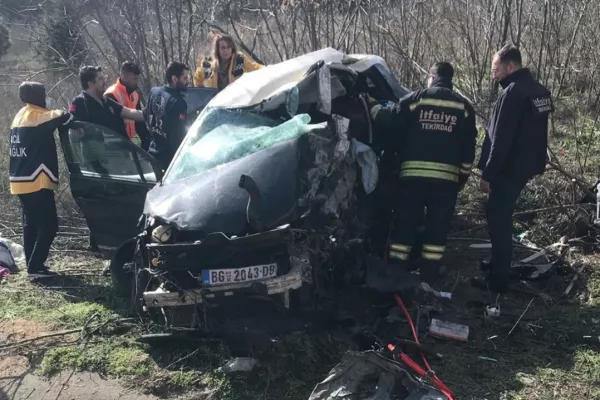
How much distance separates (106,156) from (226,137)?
1614mm

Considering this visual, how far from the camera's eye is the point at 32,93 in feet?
19.1

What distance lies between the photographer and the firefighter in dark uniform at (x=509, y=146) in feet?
15.4

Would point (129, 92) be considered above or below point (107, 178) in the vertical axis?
above

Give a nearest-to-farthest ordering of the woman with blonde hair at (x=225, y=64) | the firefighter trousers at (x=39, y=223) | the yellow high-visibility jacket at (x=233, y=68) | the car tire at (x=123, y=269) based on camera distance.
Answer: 1. the car tire at (x=123, y=269)
2. the firefighter trousers at (x=39, y=223)
3. the woman with blonde hair at (x=225, y=64)
4. the yellow high-visibility jacket at (x=233, y=68)

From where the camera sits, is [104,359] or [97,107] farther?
[97,107]

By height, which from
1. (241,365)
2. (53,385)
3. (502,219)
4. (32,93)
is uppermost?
(32,93)

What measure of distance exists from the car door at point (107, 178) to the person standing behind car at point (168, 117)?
340mm

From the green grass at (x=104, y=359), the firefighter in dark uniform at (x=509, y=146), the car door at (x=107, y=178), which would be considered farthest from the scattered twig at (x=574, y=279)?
the car door at (x=107, y=178)

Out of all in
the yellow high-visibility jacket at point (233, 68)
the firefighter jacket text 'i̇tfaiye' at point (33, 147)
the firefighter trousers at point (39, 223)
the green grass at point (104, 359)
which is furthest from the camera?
the yellow high-visibility jacket at point (233, 68)

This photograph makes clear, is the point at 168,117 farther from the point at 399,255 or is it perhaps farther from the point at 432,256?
the point at 432,256

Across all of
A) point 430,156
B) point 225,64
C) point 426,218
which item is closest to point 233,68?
point 225,64

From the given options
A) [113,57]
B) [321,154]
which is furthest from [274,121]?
[113,57]

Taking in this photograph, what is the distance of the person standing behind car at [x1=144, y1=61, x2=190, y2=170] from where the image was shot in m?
5.87

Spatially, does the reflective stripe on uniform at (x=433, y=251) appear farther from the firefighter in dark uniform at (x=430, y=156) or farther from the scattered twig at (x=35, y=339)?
Result: the scattered twig at (x=35, y=339)
